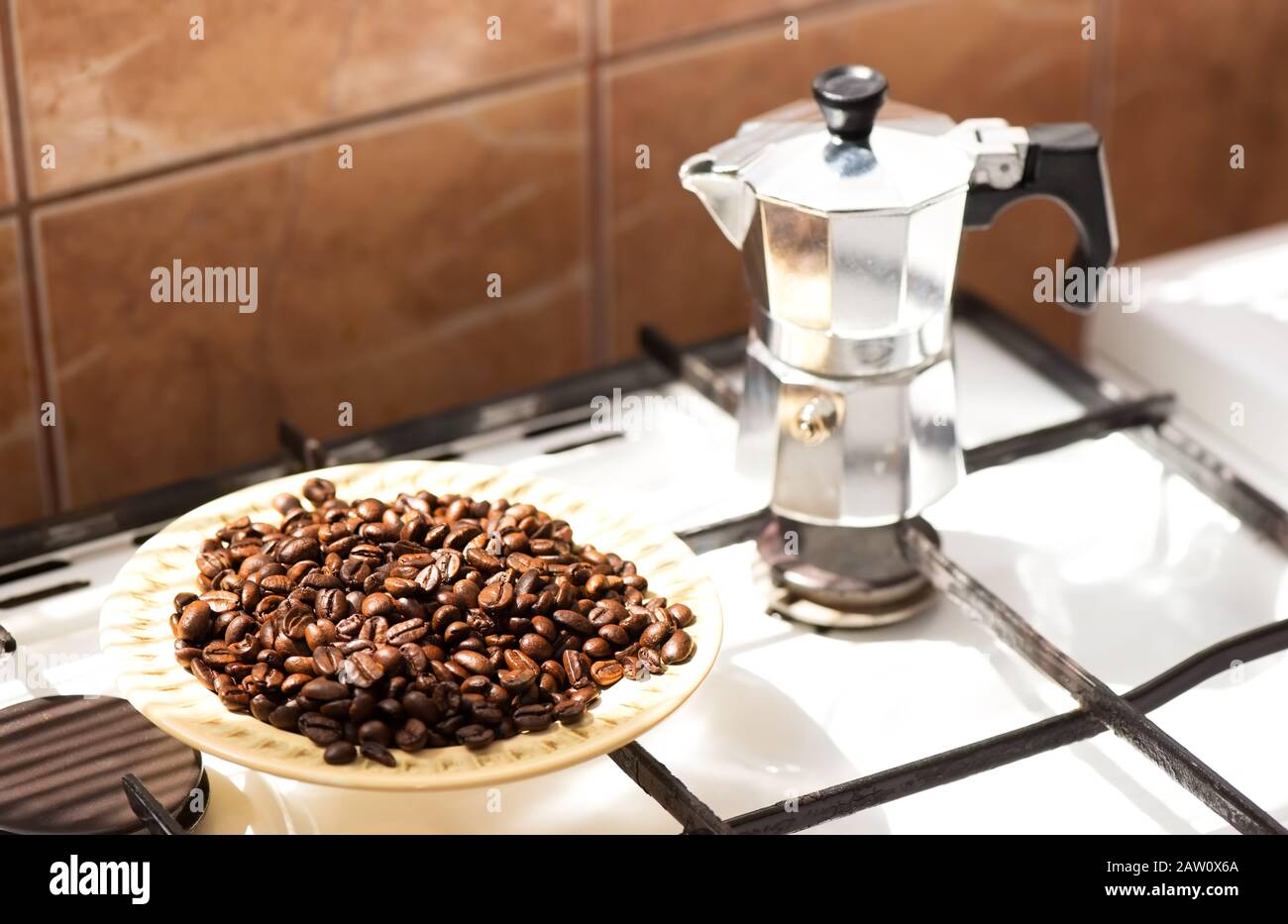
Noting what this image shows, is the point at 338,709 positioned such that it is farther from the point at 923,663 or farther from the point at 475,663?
the point at 923,663

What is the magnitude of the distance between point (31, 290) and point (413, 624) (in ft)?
1.26

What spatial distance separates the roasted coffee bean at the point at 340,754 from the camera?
27.4 inches

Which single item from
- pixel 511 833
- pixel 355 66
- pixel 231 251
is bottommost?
pixel 511 833

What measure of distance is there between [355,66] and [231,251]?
0.13 meters

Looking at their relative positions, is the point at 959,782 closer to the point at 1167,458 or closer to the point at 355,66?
the point at 1167,458

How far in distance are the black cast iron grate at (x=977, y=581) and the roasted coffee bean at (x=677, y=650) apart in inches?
1.6

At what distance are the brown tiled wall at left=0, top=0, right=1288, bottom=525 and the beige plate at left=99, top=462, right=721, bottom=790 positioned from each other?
215mm

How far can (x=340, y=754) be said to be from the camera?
0.70m

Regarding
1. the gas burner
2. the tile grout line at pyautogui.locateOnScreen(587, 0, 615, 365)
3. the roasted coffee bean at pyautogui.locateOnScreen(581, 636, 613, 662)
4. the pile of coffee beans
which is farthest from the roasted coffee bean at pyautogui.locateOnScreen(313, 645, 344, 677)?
the tile grout line at pyautogui.locateOnScreen(587, 0, 615, 365)

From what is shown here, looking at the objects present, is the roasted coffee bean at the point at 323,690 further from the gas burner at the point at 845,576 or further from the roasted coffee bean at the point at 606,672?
the gas burner at the point at 845,576

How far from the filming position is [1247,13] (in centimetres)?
136

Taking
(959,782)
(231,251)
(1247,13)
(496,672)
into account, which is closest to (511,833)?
(496,672)

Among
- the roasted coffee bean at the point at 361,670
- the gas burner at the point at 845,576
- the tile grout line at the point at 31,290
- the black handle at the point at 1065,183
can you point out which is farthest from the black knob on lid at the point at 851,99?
the tile grout line at the point at 31,290

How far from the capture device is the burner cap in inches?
28.7
